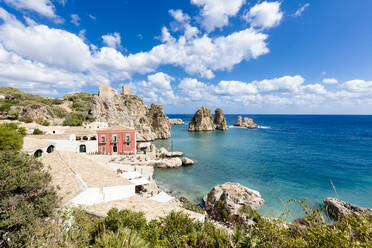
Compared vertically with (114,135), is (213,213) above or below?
below

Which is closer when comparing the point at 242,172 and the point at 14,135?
the point at 14,135

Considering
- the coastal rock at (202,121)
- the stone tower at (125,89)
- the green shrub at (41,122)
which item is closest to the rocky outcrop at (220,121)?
the coastal rock at (202,121)

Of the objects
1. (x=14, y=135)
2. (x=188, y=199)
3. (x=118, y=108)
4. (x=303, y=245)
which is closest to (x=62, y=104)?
(x=118, y=108)

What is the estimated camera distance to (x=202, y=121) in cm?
7594

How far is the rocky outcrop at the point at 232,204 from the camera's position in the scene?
12265 mm

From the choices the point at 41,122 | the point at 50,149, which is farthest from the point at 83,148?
the point at 41,122

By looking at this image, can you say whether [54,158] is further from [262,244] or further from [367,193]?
[367,193]

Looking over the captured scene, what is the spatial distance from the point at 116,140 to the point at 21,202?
73.2 feet

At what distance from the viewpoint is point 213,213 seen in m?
13.5

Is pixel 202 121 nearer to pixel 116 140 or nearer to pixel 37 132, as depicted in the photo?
pixel 116 140

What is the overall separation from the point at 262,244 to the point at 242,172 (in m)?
21.1

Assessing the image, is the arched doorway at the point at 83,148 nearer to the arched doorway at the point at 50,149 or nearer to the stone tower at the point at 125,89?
the arched doorway at the point at 50,149

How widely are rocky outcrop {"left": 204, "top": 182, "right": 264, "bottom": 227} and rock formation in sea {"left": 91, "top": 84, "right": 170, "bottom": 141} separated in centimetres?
3860

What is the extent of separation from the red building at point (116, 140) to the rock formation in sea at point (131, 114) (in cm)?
2037
